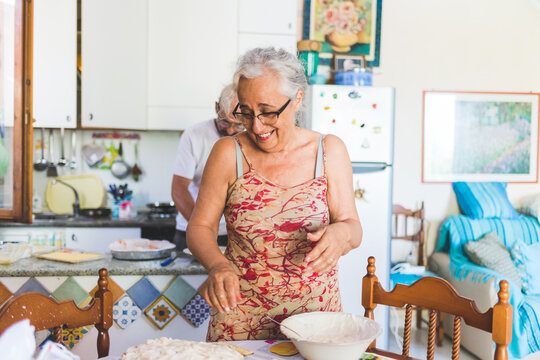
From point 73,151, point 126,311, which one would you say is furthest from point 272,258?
point 73,151

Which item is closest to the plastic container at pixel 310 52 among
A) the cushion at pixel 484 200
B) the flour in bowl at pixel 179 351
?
the cushion at pixel 484 200

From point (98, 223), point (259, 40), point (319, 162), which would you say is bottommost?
point (98, 223)

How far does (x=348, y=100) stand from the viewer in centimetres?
338

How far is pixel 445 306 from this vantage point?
143cm

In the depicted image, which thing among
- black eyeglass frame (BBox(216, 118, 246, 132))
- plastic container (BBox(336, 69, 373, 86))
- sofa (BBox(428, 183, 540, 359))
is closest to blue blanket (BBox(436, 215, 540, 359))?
sofa (BBox(428, 183, 540, 359))

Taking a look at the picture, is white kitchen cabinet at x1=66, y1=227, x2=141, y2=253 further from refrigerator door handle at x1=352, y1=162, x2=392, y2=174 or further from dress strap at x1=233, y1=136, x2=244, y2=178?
dress strap at x1=233, y1=136, x2=244, y2=178

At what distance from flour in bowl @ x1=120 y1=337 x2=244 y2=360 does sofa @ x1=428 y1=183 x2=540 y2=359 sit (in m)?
2.49

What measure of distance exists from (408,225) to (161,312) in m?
2.49

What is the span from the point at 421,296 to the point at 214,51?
8.65 feet

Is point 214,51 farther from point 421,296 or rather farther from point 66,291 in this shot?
point 421,296

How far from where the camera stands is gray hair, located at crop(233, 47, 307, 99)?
1.40 meters

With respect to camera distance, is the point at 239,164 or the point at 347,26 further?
the point at 347,26

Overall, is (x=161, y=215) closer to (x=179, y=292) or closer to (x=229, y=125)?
(x=229, y=125)

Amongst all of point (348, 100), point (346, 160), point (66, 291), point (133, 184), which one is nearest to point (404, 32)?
point (348, 100)
